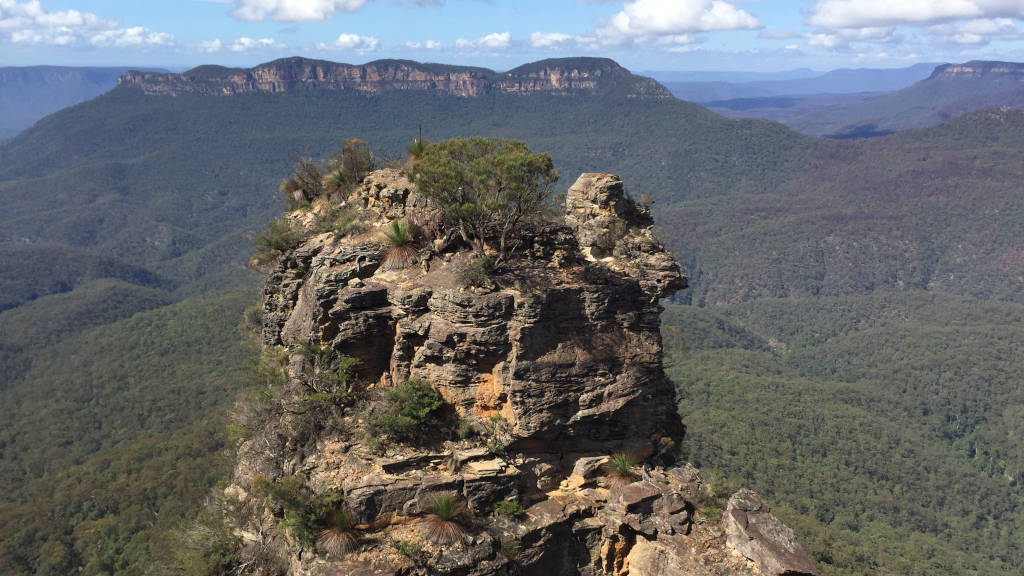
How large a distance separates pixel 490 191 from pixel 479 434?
6.60 m

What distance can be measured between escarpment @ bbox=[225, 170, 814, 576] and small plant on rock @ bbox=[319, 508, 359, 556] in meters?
0.05

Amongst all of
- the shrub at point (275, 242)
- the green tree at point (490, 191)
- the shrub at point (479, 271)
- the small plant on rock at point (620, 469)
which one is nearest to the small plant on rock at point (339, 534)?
the shrub at point (479, 271)

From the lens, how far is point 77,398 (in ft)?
284

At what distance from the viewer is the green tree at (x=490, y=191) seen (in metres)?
16.8

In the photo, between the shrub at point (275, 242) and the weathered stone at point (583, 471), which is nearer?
the weathered stone at point (583, 471)

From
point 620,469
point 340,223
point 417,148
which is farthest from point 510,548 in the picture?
point 417,148

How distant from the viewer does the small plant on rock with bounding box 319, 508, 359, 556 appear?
13.3 m

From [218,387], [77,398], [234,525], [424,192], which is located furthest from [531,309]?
[77,398]

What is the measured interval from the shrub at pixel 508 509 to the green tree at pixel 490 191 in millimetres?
6215

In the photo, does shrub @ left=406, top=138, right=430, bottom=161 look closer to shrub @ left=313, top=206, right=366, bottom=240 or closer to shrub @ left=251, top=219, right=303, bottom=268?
shrub @ left=313, top=206, right=366, bottom=240

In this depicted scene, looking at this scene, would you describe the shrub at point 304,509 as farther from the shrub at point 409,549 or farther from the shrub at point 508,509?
the shrub at point 508,509

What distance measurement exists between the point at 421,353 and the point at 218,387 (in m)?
73.1

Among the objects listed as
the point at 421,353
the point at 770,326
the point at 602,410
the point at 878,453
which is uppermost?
the point at 421,353

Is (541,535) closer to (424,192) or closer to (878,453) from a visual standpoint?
(424,192)
